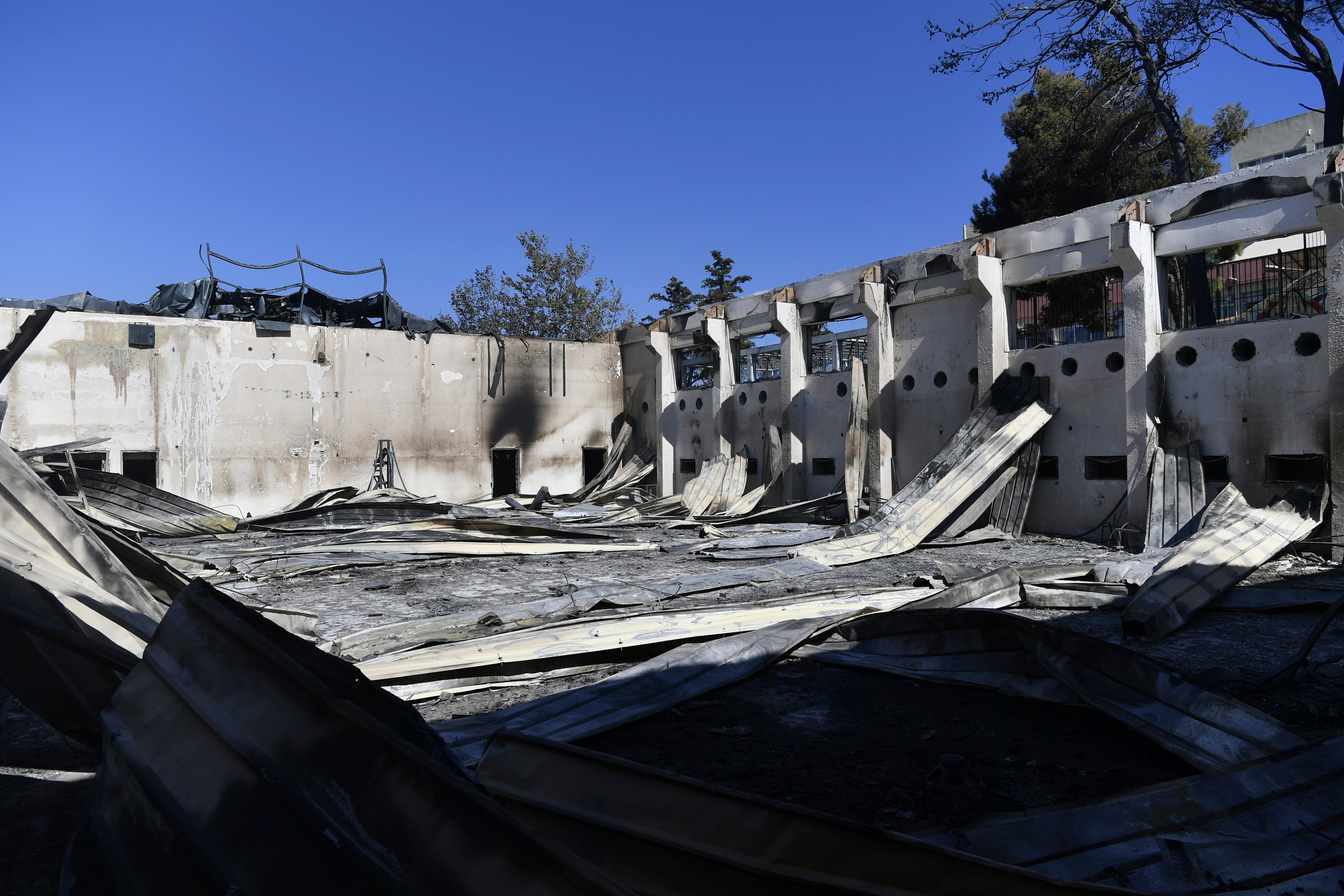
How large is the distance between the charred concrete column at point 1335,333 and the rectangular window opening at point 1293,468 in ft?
0.97

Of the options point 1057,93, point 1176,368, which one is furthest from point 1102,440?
point 1057,93

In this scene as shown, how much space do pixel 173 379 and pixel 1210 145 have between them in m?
27.7

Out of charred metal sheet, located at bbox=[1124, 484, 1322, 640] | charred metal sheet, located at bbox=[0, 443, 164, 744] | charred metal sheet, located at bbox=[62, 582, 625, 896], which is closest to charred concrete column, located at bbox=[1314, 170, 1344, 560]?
charred metal sheet, located at bbox=[1124, 484, 1322, 640]

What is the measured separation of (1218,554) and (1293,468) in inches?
137

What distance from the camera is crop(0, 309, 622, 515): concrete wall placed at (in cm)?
1578

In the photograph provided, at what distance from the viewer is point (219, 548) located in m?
11.1

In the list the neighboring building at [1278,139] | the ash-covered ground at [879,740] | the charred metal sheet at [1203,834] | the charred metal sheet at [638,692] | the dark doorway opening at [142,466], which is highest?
the neighboring building at [1278,139]

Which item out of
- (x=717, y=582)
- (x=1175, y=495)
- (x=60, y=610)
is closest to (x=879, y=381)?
(x=1175, y=495)

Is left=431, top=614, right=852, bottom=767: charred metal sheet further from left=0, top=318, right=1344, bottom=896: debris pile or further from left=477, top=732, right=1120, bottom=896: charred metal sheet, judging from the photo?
left=477, top=732, right=1120, bottom=896: charred metal sheet

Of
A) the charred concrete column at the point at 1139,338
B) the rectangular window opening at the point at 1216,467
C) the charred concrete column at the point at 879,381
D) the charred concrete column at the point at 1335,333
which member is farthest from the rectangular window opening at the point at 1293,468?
the charred concrete column at the point at 879,381

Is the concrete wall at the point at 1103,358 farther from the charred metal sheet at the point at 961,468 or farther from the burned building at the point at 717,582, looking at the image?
the charred metal sheet at the point at 961,468

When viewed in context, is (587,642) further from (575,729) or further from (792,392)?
(792,392)

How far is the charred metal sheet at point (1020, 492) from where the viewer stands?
1292 centimetres

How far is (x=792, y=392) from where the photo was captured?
17109 mm
